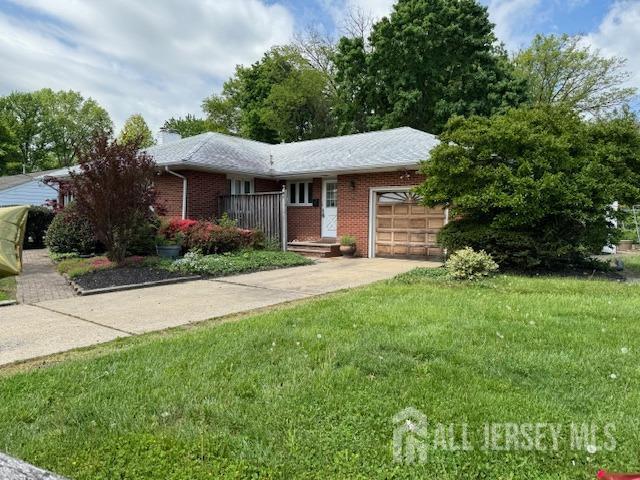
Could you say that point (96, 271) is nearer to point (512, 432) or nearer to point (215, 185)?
point (215, 185)

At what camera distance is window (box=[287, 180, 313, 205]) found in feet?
52.5

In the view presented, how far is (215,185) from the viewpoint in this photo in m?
14.9

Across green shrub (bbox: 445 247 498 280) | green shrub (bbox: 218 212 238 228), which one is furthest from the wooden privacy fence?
green shrub (bbox: 445 247 498 280)

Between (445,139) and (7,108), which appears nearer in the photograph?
(445,139)

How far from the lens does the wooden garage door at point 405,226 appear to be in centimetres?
1312

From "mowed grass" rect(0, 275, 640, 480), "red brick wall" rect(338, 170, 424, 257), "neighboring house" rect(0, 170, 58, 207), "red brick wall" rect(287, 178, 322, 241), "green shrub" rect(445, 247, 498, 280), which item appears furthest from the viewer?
"neighboring house" rect(0, 170, 58, 207)

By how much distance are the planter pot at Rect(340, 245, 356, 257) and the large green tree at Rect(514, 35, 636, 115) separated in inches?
876

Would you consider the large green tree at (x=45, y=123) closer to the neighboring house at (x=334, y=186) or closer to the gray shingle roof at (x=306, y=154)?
the gray shingle roof at (x=306, y=154)

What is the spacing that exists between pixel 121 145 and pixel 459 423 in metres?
9.68

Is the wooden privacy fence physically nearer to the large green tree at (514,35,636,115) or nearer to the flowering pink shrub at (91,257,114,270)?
the flowering pink shrub at (91,257,114,270)

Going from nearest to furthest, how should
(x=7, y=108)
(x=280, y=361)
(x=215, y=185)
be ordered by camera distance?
1. (x=280, y=361)
2. (x=215, y=185)
3. (x=7, y=108)

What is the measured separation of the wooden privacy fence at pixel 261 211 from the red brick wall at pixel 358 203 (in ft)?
6.87

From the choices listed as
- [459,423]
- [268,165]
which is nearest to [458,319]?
[459,423]

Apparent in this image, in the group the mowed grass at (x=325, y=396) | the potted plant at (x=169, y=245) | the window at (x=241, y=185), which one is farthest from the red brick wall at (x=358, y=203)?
the mowed grass at (x=325, y=396)
